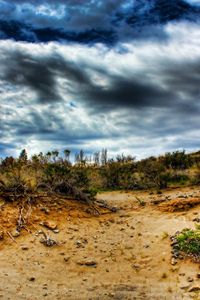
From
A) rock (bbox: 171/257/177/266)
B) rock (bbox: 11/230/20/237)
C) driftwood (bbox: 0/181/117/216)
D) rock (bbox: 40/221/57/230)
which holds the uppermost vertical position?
driftwood (bbox: 0/181/117/216)

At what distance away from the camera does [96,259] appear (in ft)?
28.5

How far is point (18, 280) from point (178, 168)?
15.4 meters

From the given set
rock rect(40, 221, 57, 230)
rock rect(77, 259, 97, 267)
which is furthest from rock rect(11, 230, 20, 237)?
rock rect(77, 259, 97, 267)

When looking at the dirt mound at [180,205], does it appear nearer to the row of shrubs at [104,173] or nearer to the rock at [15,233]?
the row of shrubs at [104,173]

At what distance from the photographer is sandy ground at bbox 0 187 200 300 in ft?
23.8

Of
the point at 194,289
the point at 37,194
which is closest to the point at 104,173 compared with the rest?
the point at 37,194

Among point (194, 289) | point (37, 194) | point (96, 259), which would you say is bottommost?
point (194, 289)

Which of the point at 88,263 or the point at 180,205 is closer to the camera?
the point at 88,263

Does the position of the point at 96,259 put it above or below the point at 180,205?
below

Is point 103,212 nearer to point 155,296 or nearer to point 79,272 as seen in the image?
point 79,272

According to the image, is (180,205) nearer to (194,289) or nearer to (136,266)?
(136,266)

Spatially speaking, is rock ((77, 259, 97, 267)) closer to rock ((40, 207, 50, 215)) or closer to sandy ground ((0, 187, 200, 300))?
sandy ground ((0, 187, 200, 300))

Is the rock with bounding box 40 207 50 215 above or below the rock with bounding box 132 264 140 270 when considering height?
above

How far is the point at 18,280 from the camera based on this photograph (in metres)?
7.62
